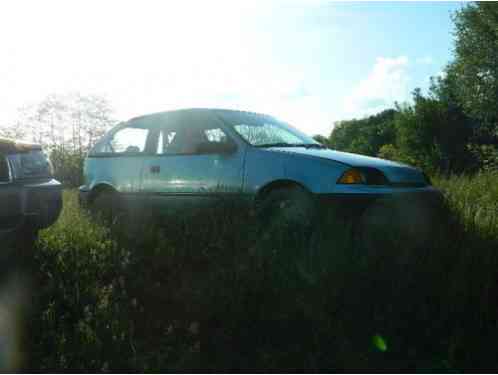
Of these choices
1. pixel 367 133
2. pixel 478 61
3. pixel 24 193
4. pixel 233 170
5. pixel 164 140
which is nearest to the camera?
pixel 24 193

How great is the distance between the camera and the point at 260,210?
4.63 metres

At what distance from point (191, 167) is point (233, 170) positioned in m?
0.67

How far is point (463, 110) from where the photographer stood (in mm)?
32188

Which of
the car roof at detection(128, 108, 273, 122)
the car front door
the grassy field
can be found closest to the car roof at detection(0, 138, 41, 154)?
the grassy field

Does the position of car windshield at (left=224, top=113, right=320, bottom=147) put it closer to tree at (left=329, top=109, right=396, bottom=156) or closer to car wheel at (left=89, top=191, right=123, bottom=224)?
car wheel at (left=89, top=191, right=123, bottom=224)

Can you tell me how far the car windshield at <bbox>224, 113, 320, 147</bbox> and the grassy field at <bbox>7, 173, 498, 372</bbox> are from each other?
1.42 metres

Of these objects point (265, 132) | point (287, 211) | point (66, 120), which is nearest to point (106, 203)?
point (265, 132)

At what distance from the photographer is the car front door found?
5.15 metres

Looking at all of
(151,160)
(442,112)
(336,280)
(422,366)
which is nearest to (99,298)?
(336,280)

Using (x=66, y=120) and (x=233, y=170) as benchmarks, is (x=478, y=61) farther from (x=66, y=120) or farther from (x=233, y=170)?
(x=66, y=120)

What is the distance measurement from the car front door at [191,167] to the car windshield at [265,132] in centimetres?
21

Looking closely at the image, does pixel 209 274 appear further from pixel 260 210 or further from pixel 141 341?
pixel 260 210

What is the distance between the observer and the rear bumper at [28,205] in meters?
4.00

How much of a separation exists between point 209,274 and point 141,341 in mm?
866
